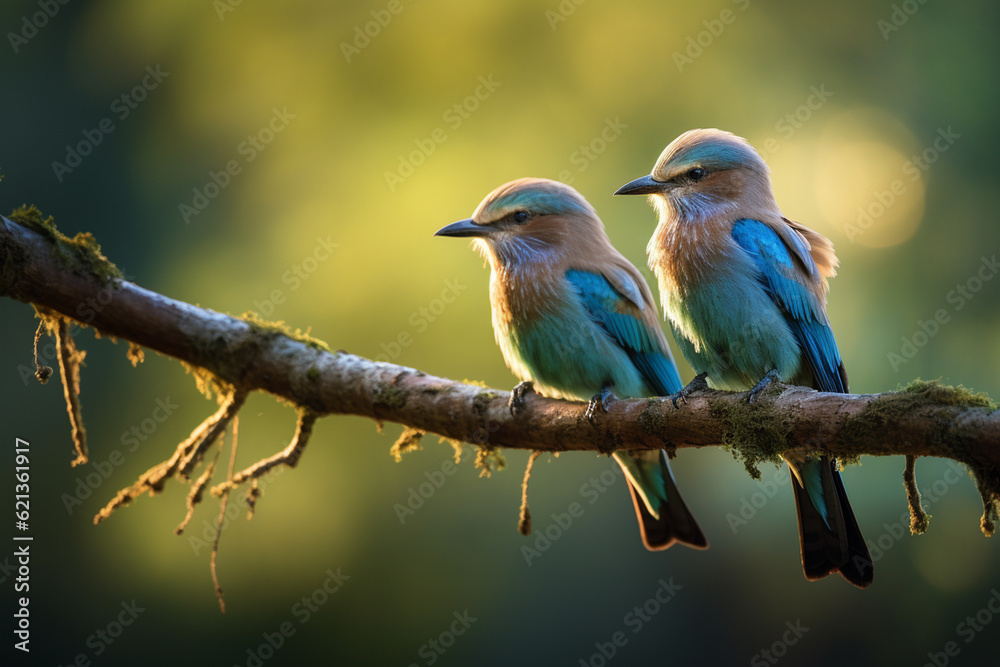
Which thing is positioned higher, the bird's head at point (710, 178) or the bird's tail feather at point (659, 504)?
the bird's head at point (710, 178)

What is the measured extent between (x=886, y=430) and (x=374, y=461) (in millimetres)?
6687

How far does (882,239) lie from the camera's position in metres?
7.62

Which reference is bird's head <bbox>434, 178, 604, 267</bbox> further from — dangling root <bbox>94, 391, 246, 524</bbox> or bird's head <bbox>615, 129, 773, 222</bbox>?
dangling root <bbox>94, 391, 246, 524</bbox>

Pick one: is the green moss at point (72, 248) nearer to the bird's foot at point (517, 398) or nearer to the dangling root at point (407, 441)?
the dangling root at point (407, 441)

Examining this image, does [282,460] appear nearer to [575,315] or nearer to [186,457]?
[186,457]

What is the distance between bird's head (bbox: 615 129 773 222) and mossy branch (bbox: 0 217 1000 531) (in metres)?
0.84

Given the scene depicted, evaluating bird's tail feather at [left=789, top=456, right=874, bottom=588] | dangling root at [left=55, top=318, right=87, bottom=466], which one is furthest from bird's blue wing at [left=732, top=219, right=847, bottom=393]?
dangling root at [left=55, top=318, right=87, bottom=466]

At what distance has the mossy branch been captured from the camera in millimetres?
2578

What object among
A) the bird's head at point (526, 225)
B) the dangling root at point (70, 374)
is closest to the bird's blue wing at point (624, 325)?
the bird's head at point (526, 225)

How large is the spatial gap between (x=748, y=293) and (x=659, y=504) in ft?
3.63

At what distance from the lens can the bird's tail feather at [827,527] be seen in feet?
9.72

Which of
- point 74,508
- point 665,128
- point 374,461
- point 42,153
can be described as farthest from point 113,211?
point 665,128

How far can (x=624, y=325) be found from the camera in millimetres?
3676

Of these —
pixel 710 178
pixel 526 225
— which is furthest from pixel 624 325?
pixel 710 178
